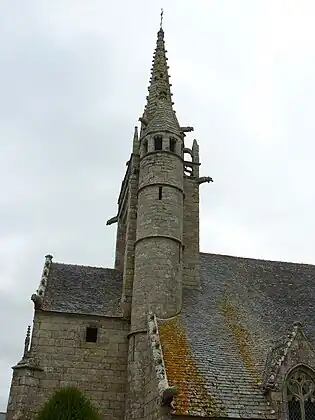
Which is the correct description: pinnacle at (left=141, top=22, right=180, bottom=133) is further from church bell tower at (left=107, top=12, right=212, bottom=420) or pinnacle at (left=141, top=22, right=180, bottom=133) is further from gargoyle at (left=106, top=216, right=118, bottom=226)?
gargoyle at (left=106, top=216, right=118, bottom=226)

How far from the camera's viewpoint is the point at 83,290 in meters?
18.3

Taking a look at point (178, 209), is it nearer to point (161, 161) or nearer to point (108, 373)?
point (161, 161)

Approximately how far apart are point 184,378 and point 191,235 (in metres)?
7.23

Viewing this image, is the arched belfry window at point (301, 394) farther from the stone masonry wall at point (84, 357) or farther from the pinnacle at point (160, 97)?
the pinnacle at point (160, 97)

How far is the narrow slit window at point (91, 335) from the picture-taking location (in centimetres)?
1688

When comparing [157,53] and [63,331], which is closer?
[63,331]

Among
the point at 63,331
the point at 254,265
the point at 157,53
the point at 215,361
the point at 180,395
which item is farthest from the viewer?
the point at 157,53

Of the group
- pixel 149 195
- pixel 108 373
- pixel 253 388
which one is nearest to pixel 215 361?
pixel 253 388

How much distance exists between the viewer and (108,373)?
16406 millimetres

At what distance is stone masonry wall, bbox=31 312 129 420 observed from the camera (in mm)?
16016

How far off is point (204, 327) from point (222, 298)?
2.21 metres

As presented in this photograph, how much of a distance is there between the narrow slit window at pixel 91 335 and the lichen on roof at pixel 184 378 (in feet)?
7.95

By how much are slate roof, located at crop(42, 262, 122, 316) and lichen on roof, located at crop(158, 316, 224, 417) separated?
2713 millimetres

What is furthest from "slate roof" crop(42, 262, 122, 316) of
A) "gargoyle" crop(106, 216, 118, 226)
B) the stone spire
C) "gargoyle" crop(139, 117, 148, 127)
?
"gargoyle" crop(139, 117, 148, 127)
